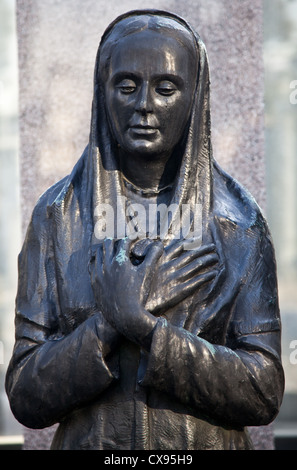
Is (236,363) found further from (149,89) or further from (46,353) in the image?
(149,89)

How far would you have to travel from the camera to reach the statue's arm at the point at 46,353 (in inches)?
132

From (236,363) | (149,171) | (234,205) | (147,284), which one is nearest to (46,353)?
(147,284)

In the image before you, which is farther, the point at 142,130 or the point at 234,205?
the point at 234,205

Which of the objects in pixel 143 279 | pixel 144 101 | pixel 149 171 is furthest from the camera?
pixel 149 171

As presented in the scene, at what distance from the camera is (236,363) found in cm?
336

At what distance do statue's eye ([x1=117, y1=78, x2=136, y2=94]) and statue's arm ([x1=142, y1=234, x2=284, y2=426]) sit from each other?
759mm

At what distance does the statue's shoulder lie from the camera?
3619 millimetres

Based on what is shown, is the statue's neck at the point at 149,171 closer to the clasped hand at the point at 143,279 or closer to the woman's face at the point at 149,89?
the woman's face at the point at 149,89

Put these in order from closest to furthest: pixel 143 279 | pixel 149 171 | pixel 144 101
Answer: pixel 143 279 < pixel 144 101 < pixel 149 171

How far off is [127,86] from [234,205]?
24.2 inches

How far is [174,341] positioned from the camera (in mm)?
3277

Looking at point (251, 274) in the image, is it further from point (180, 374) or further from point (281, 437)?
point (281, 437)

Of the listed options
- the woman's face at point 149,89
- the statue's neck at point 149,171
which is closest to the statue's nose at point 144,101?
the woman's face at point 149,89

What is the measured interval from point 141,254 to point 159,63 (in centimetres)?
68
